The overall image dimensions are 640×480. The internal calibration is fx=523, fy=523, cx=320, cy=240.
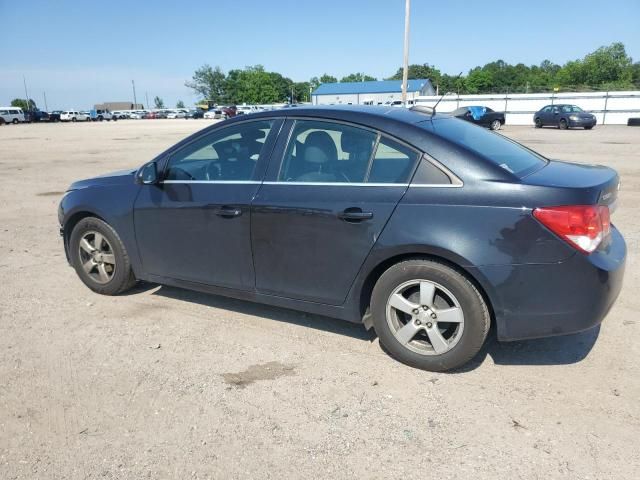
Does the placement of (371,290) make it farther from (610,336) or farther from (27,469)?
(27,469)

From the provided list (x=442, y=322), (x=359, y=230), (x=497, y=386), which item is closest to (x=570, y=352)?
(x=497, y=386)

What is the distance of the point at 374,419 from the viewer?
294 centimetres

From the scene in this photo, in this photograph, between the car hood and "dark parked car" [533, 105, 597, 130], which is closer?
the car hood

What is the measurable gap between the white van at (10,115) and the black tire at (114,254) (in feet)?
220

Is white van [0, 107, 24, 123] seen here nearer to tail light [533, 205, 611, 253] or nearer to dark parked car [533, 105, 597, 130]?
dark parked car [533, 105, 597, 130]

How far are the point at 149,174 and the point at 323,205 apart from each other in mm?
1621

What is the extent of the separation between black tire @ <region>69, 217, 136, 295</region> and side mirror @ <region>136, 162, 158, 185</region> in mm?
632

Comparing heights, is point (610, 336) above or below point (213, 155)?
below

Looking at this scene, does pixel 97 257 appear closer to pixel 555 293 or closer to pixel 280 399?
pixel 280 399

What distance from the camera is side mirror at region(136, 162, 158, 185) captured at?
4.26m

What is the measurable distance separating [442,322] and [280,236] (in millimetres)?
1257

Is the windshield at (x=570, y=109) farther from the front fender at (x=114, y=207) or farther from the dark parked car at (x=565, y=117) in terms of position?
the front fender at (x=114, y=207)

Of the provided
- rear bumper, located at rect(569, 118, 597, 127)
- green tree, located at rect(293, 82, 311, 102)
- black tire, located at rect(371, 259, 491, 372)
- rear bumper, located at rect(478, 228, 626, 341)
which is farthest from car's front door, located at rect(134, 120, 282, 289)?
green tree, located at rect(293, 82, 311, 102)

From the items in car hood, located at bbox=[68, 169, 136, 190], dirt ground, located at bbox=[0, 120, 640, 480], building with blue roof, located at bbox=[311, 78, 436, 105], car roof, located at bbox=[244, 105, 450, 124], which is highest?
building with blue roof, located at bbox=[311, 78, 436, 105]
